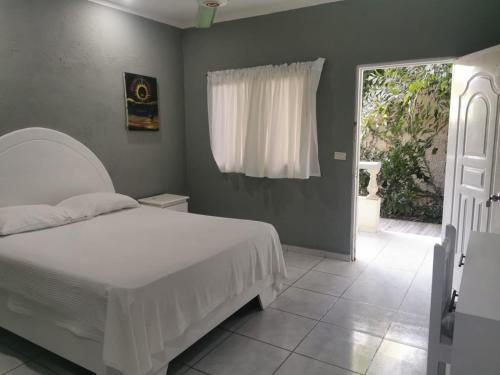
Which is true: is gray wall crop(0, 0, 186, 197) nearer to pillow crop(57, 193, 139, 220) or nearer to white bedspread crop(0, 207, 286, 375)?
pillow crop(57, 193, 139, 220)

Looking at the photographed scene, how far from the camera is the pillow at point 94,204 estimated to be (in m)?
3.22

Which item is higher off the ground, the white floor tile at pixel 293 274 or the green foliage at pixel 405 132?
the green foliage at pixel 405 132

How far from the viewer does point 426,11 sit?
10.9ft

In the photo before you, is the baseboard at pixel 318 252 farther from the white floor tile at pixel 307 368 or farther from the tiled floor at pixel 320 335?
the white floor tile at pixel 307 368

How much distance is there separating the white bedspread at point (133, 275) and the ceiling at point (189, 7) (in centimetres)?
247

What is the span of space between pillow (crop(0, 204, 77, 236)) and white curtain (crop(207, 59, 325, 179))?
2.04 m

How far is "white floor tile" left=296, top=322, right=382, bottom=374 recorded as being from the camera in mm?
2262

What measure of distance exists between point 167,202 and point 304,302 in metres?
1.96

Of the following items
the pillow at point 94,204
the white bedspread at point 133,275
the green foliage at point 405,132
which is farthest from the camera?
the green foliage at point 405,132

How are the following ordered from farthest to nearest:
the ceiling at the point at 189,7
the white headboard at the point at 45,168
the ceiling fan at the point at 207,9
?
the ceiling at the point at 189,7
the white headboard at the point at 45,168
the ceiling fan at the point at 207,9

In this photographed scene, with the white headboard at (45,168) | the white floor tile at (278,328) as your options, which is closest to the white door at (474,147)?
the white floor tile at (278,328)

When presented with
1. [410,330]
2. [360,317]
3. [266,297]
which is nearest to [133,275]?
[266,297]

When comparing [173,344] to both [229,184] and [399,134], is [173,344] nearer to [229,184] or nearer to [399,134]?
[229,184]

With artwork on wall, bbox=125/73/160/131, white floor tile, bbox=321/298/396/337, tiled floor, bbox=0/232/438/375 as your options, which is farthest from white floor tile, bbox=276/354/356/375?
artwork on wall, bbox=125/73/160/131
